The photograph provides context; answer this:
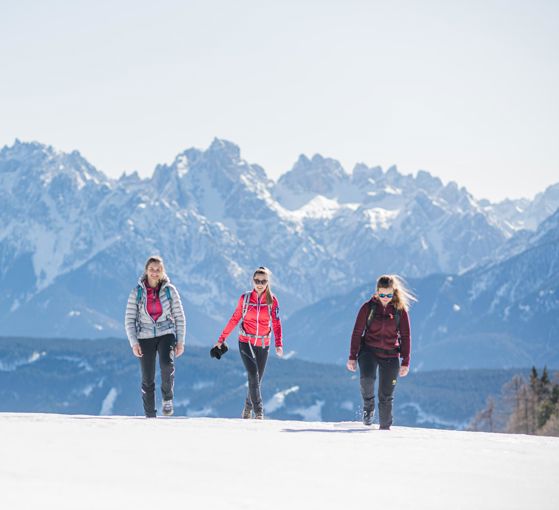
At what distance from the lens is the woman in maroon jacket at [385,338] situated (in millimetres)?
20781

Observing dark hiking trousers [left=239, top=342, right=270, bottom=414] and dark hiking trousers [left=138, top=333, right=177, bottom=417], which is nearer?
dark hiking trousers [left=138, top=333, right=177, bottom=417]

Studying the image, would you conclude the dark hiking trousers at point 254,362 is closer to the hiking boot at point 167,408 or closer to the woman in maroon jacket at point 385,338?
the hiking boot at point 167,408

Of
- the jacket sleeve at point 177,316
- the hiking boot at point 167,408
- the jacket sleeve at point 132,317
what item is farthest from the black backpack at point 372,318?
the jacket sleeve at point 132,317

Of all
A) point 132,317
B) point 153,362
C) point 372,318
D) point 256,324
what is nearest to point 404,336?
point 372,318

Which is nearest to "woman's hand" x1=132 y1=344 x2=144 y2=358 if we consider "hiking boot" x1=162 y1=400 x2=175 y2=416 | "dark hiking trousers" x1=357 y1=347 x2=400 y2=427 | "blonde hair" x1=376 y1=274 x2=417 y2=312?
"hiking boot" x1=162 y1=400 x2=175 y2=416

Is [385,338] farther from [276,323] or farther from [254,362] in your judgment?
[254,362]

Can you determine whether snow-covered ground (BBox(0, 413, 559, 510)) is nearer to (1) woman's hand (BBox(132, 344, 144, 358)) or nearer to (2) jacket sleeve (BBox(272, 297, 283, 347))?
(1) woman's hand (BBox(132, 344, 144, 358))

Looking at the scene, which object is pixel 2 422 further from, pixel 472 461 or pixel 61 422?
pixel 472 461

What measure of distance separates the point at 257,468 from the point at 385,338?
23.1 ft

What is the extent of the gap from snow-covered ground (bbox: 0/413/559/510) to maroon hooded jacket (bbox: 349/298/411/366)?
2277 millimetres

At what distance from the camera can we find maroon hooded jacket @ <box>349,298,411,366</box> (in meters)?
20.8

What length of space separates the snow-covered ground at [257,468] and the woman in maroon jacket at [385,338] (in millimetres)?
2060

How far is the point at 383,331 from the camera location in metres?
20.8

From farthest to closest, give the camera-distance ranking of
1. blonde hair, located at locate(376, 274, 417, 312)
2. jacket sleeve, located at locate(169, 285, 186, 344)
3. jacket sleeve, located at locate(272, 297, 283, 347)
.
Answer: jacket sleeve, located at locate(272, 297, 283, 347)
jacket sleeve, located at locate(169, 285, 186, 344)
blonde hair, located at locate(376, 274, 417, 312)
